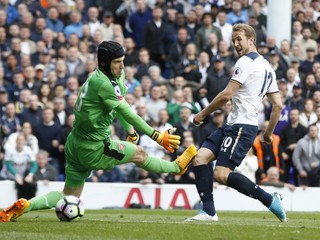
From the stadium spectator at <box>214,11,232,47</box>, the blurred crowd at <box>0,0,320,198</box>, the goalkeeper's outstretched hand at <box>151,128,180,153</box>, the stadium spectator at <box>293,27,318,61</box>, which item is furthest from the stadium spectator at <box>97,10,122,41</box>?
the goalkeeper's outstretched hand at <box>151,128,180,153</box>

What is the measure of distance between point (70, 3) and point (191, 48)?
378 cm

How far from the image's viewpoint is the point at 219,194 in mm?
19719

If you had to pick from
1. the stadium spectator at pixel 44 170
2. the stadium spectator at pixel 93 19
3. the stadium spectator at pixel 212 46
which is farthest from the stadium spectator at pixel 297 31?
the stadium spectator at pixel 44 170

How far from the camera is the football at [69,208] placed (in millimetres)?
12641

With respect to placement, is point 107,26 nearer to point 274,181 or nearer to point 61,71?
point 61,71

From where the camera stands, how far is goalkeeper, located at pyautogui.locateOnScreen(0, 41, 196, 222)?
40.0 feet

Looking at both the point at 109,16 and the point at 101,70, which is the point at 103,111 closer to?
the point at 101,70

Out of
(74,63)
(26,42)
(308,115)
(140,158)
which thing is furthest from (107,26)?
(140,158)

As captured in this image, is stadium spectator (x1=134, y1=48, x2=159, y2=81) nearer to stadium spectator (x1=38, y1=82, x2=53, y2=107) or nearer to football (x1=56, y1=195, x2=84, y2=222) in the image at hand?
stadium spectator (x1=38, y1=82, x2=53, y2=107)

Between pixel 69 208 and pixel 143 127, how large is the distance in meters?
1.41

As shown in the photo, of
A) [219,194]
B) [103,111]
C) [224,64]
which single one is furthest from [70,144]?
[224,64]

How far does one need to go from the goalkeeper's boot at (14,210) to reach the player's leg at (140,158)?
109 cm

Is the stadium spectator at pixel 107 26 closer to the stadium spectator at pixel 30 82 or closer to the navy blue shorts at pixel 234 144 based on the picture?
the stadium spectator at pixel 30 82

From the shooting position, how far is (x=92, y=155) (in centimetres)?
1248
